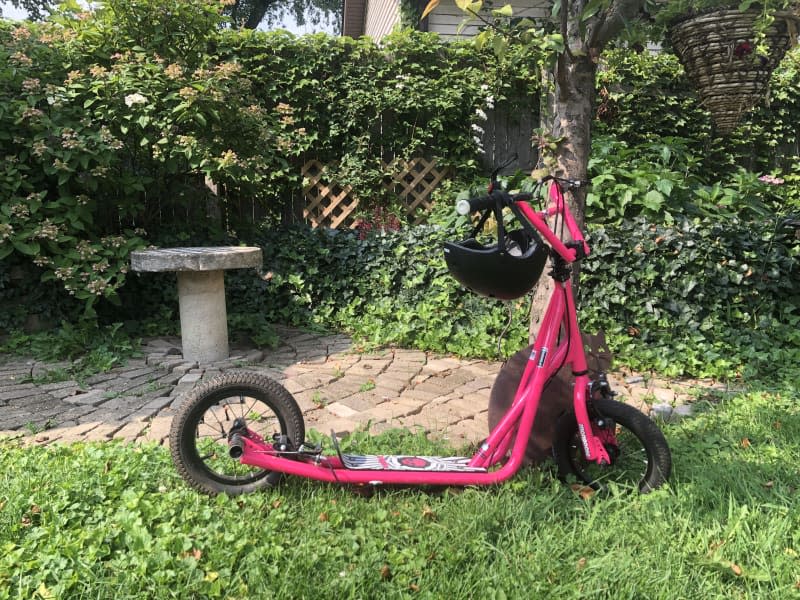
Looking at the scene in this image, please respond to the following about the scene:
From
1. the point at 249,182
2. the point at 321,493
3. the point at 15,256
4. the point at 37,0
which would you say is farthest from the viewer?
the point at 37,0

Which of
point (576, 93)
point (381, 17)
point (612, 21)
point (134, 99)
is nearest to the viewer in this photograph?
point (612, 21)

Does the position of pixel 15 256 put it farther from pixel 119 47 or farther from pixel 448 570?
pixel 448 570

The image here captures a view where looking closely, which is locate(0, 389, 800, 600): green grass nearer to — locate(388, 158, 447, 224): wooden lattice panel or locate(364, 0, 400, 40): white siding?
locate(388, 158, 447, 224): wooden lattice panel

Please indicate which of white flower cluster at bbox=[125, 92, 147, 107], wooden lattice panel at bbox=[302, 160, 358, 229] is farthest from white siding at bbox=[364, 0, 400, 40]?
white flower cluster at bbox=[125, 92, 147, 107]

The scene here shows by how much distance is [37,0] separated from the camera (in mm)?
19766

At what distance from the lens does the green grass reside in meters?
1.67

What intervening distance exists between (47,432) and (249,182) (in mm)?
3005

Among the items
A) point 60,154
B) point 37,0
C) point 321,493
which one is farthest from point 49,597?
point 37,0

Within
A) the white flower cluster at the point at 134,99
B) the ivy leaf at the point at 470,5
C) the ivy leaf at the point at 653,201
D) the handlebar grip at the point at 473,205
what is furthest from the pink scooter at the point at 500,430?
the white flower cluster at the point at 134,99

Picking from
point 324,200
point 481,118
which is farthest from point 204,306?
point 481,118

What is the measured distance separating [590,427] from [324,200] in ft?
14.8

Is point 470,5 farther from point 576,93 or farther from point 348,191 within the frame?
point 348,191

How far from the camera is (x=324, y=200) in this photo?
605 cm

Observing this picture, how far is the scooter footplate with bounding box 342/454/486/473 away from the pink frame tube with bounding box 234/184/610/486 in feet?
0.06
